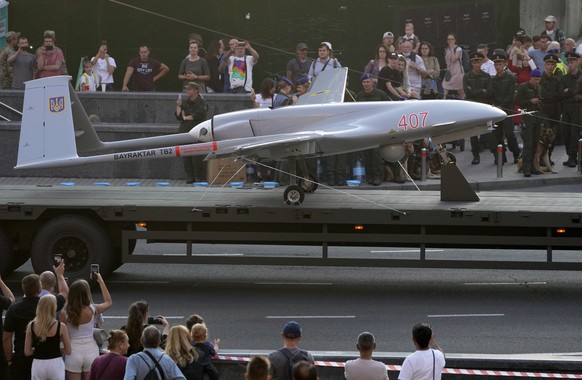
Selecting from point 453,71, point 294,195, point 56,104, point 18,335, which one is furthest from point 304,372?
point 453,71

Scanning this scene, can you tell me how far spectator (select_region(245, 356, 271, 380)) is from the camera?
8.61 m

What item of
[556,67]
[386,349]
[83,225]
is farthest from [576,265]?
[556,67]

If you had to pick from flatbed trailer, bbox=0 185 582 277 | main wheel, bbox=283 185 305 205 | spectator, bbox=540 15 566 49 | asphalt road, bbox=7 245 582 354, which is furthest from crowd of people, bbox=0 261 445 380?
spectator, bbox=540 15 566 49

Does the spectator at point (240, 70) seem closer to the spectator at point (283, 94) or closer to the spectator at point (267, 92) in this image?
the spectator at point (267, 92)

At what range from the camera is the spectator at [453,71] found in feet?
94.1

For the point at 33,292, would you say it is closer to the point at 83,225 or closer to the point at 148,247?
the point at 83,225

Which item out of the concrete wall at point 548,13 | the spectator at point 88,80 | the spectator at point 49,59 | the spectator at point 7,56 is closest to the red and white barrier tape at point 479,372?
the spectator at point 49,59

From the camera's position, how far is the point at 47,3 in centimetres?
3259

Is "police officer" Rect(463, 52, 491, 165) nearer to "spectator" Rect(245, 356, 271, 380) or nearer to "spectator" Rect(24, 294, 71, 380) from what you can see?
"spectator" Rect(24, 294, 71, 380)

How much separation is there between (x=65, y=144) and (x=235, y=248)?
346 cm

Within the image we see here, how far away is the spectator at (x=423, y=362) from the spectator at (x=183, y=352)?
5.88 ft

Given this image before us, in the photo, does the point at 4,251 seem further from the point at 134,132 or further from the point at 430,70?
the point at 430,70

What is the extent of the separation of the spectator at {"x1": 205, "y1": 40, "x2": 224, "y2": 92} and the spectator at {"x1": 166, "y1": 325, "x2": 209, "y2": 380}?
712 inches

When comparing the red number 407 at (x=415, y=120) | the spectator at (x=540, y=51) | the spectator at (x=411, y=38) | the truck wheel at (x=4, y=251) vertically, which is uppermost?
the spectator at (x=411, y=38)
